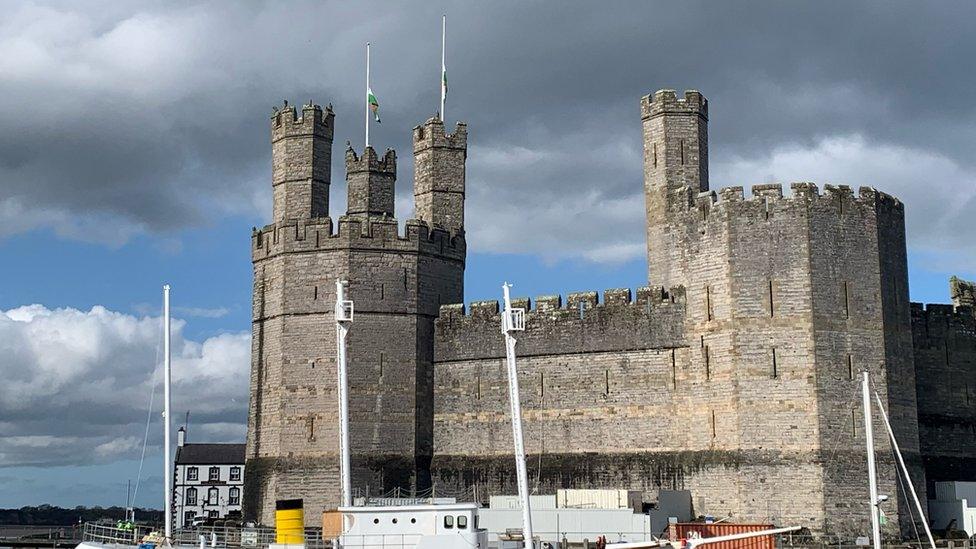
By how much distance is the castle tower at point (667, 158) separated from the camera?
4562 cm

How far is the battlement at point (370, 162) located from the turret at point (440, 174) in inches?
136

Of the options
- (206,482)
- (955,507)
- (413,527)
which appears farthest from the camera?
(206,482)

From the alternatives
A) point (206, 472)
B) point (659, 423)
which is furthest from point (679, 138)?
point (206, 472)

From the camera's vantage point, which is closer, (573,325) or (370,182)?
(573,325)

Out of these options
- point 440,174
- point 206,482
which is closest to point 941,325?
point 440,174

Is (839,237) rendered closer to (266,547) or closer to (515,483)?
(515,483)

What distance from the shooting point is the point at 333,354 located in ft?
152

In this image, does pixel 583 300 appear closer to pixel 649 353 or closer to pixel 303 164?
pixel 649 353

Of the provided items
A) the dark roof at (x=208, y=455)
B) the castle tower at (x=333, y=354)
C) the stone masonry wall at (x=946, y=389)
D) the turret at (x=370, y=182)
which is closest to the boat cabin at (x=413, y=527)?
the castle tower at (x=333, y=354)

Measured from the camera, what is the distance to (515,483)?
45.8 metres

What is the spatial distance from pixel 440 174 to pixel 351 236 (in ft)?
18.5

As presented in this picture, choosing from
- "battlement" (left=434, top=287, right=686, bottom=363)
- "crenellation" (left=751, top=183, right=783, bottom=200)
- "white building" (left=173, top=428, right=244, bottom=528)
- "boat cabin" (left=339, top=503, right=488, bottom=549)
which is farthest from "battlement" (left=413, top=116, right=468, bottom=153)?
"white building" (left=173, top=428, right=244, bottom=528)

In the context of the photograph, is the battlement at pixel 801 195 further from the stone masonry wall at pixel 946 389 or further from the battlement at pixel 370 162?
the battlement at pixel 370 162

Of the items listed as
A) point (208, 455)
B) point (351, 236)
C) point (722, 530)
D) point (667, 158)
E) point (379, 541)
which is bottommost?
point (722, 530)
